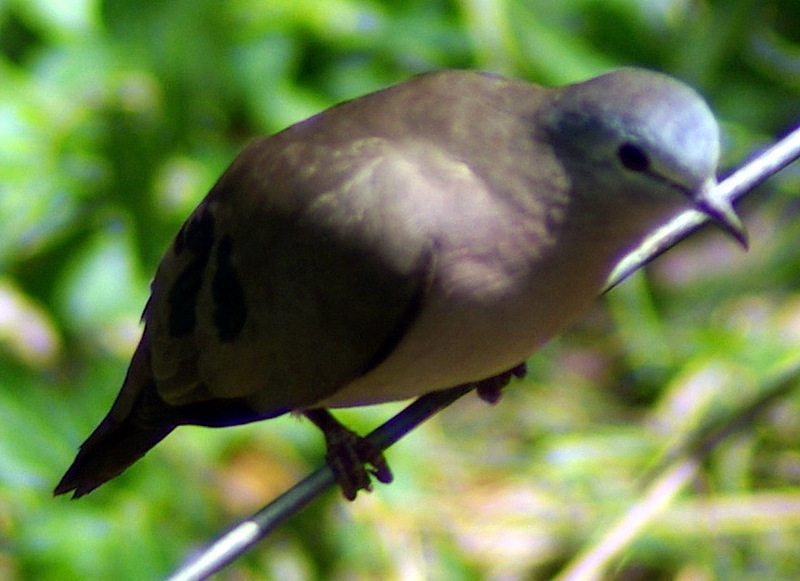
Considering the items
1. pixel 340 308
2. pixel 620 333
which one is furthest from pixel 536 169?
pixel 620 333

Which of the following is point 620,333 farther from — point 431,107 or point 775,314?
point 431,107

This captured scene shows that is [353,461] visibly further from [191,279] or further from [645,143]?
[645,143]

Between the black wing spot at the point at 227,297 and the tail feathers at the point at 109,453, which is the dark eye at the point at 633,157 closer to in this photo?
the black wing spot at the point at 227,297

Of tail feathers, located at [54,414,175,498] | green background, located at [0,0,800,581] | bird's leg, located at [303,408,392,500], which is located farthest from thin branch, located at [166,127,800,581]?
green background, located at [0,0,800,581]

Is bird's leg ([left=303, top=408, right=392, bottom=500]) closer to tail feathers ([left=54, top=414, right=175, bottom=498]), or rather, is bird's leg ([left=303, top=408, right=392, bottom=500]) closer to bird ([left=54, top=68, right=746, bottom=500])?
bird ([left=54, top=68, right=746, bottom=500])

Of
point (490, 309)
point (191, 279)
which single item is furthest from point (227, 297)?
point (490, 309)

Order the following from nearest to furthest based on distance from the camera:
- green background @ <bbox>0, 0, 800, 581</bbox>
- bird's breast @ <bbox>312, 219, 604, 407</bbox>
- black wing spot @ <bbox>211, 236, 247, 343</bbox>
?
1. bird's breast @ <bbox>312, 219, 604, 407</bbox>
2. black wing spot @ <bbox>211, 236, 247, 343</bbox>
3. green background @ <bbox>0, 0, 800, 581</bbox>

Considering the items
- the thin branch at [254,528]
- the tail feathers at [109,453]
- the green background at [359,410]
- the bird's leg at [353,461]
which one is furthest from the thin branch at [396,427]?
the green background at [359,410]
